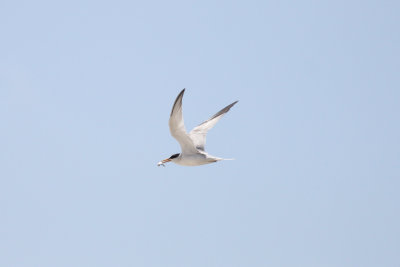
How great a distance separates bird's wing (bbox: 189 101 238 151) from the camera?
1220 inches

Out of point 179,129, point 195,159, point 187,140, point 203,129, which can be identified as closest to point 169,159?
point 195,159

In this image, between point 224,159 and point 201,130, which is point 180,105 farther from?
point 201,130

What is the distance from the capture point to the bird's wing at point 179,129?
A: 26.9 meters

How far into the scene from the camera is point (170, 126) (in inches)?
1090

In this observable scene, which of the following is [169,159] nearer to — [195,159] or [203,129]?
[195,159]

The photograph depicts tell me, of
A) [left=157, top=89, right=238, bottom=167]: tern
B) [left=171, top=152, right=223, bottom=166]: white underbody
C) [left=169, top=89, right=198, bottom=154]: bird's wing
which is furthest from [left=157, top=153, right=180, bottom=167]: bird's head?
[left=169, top=89, right=198, bottom=154]: bird's wing

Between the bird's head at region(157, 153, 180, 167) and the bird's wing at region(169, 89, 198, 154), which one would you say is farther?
the bird's head at region(157, 153, 180, 167)

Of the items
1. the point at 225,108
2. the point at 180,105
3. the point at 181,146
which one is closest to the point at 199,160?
the point at 181,146

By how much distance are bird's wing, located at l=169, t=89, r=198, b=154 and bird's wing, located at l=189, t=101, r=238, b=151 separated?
1.75 meters

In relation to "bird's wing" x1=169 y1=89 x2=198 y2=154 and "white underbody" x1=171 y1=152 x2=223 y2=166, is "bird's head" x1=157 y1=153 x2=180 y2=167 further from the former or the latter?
"bird's wing" x1=169 y1=89 x2=198 y2=154

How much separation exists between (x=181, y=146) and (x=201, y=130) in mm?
3256

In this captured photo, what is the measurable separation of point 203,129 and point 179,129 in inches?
172

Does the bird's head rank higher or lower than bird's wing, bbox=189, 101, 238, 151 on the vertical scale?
lower

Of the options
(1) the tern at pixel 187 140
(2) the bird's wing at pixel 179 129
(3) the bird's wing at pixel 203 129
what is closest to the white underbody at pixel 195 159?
(1) the tern at pixel 187 140
